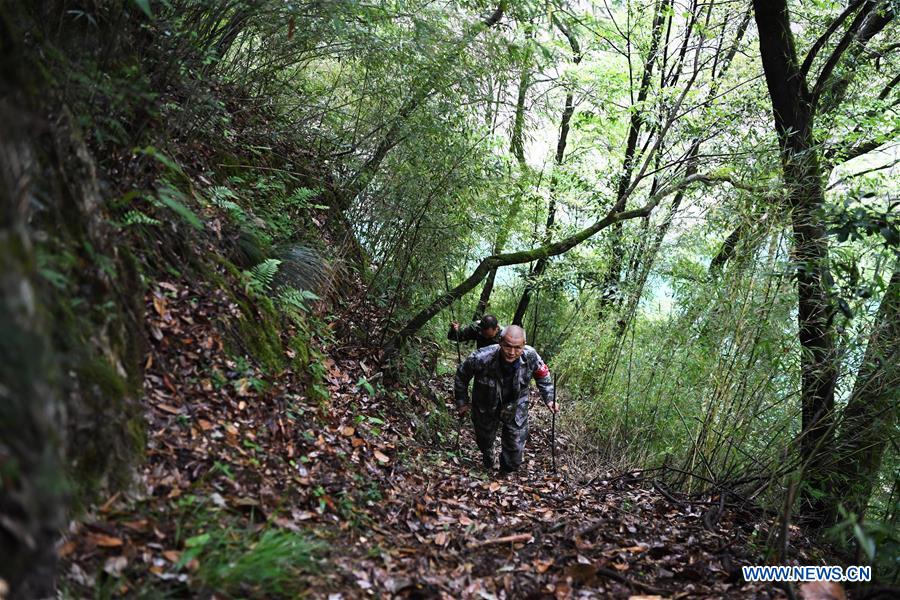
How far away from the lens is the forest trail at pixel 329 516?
8.93ft

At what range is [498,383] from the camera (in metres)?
6.25

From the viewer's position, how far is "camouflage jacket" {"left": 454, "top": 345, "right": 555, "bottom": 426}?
243 inches

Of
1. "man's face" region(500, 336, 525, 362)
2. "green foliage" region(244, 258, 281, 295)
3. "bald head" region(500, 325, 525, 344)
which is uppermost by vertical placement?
"green foliage" region(244, 258, 281, 295)

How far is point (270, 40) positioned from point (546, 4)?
3.11 m

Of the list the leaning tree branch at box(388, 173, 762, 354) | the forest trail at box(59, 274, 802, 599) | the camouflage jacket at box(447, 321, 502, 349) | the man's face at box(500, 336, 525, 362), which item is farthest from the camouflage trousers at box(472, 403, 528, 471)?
the leaning tree branch at box(388, 173, 762, 354)

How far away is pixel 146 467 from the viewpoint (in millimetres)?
3041

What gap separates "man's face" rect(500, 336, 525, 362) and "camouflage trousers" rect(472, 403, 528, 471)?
20.6 inches

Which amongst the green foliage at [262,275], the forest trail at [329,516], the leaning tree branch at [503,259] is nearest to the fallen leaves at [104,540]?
the forest trail at [329,516]

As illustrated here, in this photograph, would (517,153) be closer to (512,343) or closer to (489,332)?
(489,332)

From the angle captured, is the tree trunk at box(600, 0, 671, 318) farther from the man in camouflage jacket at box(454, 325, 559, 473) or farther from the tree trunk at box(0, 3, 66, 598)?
the tree trunk at box(0, 3, 66, 598)

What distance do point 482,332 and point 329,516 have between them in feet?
11.4

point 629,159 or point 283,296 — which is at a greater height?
point 629,159

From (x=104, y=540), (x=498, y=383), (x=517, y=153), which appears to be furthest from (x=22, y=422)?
(x=517, y=153)

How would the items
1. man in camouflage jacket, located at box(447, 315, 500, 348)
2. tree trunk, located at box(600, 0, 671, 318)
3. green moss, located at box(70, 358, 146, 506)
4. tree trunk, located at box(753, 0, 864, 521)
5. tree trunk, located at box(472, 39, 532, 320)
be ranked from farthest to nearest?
1. tree trunk, located at box(600, 0, 671, 318)
2. tree trunk, located at box(472, 39, 532, 320)
3. man in camouflage jacket, located at box(447, 315, 500, 348)
4. tree trunk, located at box(753, 0, 864, 521)
5. green moss, located at box(70, 358, 146, 506)
